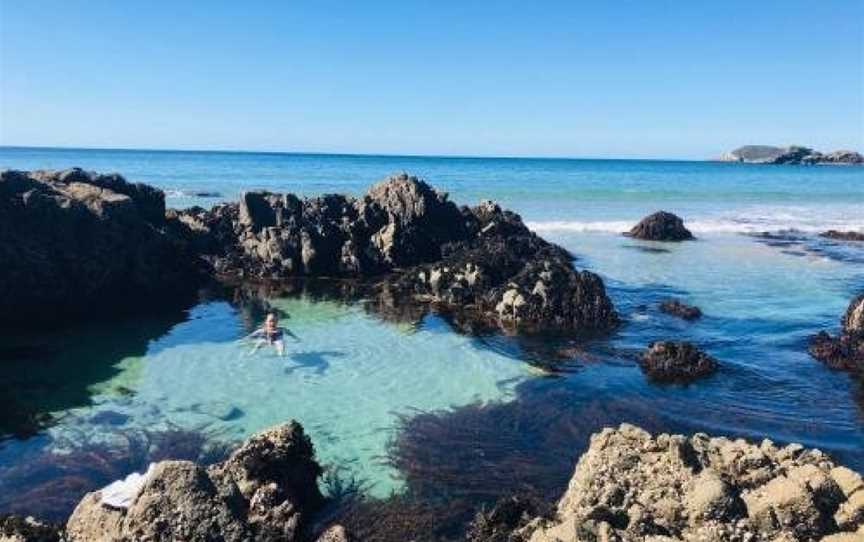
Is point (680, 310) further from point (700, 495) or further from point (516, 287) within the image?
point (700, 495)

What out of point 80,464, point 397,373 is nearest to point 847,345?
point 397,373

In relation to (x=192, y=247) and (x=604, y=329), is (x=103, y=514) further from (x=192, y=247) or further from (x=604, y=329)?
(x=192, y=247)

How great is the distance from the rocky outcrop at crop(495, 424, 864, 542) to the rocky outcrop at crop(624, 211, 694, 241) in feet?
116

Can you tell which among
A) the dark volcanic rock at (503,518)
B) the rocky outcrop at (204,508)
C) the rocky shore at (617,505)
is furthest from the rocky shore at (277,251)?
the rocky outcrop at (204,508)

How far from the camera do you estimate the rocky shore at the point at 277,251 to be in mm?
24172

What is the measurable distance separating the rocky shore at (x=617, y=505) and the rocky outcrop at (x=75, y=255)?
15.6m

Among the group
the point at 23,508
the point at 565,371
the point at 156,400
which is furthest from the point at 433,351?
the point at 23,508

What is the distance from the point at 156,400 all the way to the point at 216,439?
2736 mm

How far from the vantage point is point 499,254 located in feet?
92.7

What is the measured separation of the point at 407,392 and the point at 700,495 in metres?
9.29

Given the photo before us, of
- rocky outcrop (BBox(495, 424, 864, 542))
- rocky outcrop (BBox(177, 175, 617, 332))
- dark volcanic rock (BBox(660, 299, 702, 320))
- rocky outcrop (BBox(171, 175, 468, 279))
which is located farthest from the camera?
rocky outcrop (BBox(171, 175, 468, 279))

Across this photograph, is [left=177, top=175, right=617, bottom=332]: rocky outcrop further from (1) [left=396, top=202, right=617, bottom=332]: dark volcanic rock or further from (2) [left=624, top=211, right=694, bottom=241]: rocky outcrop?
(2) [left=624, top=211, right=694, bottom=241]: rocky outcrop

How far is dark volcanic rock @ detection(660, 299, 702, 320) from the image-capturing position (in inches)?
973

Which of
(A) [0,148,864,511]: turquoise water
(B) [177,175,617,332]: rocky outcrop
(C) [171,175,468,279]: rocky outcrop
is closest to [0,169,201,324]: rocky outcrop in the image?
(A) [0,148,864,511]: turquoise water
